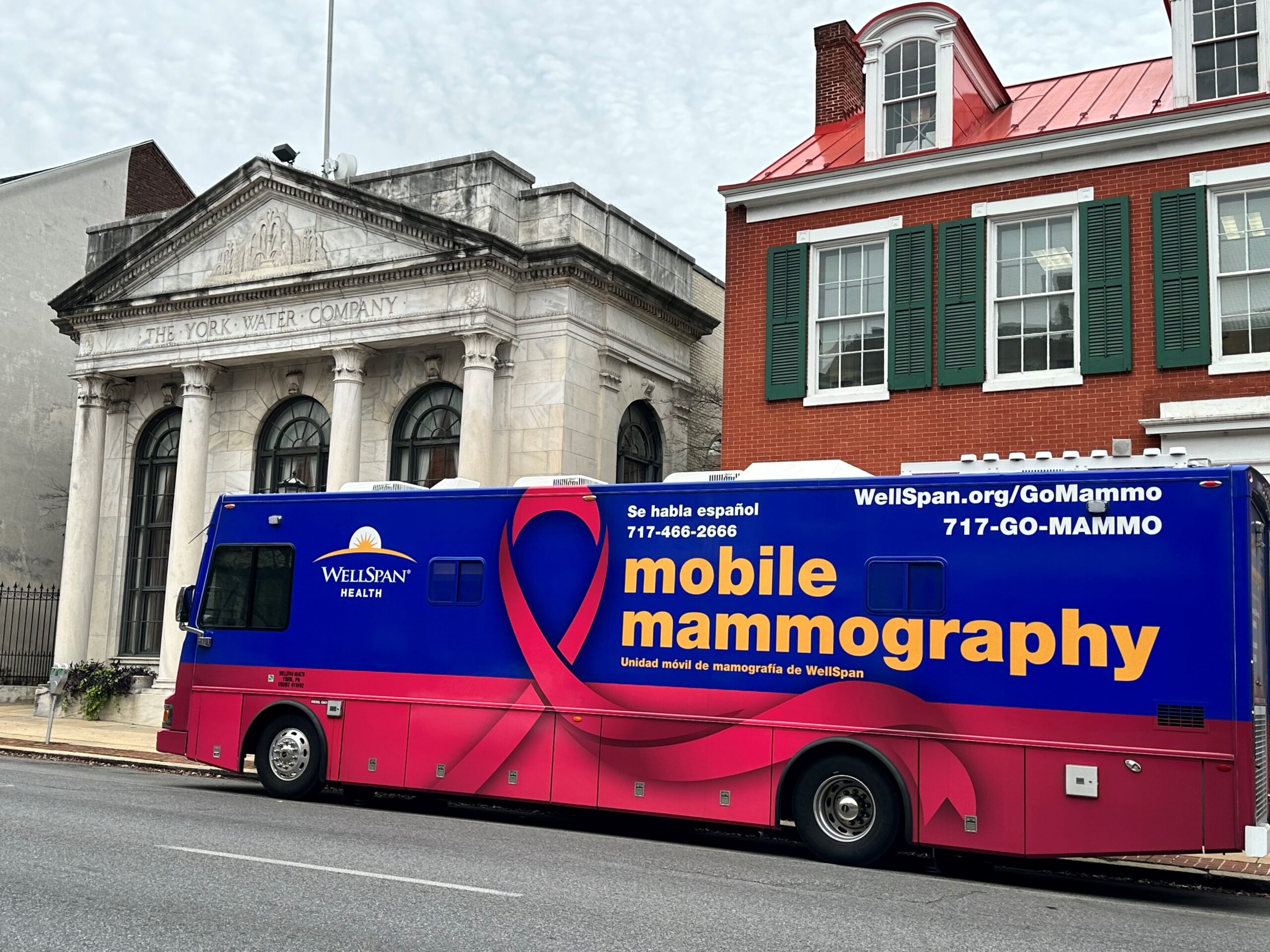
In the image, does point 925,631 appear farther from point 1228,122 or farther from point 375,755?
point 1228,122

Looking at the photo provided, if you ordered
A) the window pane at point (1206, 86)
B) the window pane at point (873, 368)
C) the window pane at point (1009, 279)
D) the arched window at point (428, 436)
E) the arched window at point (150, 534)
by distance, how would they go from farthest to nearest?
the arched window at point (150, 534)
the arched window at point (428, 436)
the window pane at point (873, 368)
the window pane at point (1009, 279)
the window pane at point (1206, 86)

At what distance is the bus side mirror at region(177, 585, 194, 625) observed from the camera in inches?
568

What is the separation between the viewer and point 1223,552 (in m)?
9.32

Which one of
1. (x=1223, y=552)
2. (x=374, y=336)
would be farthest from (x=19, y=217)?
(x=1223, y=552)

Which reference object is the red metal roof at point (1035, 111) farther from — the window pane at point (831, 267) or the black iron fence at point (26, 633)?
the black iron fence at point (26, 633)

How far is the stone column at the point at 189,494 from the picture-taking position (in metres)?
23.8

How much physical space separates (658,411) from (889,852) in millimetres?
15618

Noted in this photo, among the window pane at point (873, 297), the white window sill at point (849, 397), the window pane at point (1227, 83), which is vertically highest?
the window pane at point (1227, 83)

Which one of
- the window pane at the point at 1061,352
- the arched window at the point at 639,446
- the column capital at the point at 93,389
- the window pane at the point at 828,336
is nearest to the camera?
the window pane at the point at 1061,352

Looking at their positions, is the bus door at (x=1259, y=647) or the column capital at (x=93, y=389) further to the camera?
the column capital at (x=93, y=389)

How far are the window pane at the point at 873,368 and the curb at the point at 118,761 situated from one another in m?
9.62

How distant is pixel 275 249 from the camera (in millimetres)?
23906

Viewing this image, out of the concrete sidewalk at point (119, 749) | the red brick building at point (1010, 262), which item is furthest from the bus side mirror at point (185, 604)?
the red brick building at point (1010, 262)

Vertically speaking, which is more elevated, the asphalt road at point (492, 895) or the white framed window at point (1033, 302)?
the white framed window at point (1033, 302)
